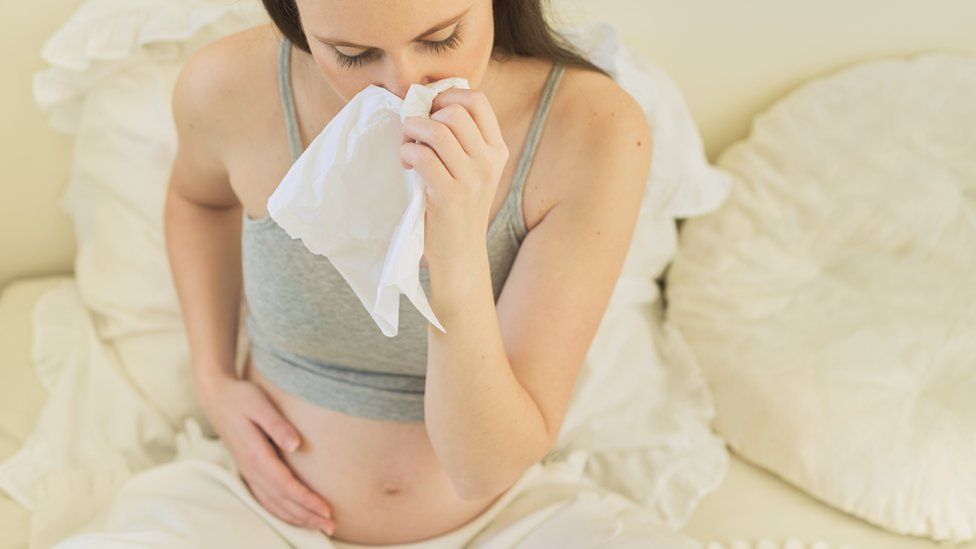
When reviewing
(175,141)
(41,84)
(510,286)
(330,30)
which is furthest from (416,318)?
(41,84)

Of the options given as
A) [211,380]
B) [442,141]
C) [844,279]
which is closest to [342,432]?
[211,380]

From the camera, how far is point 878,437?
1.16 m

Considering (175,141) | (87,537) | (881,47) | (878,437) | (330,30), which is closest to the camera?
(330,30)

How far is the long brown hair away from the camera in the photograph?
856 mm

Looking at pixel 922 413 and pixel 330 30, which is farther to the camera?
pixel 922 413

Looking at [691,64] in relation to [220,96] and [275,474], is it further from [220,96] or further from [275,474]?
[275,474]

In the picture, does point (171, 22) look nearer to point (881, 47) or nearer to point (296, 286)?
point (296, 286)

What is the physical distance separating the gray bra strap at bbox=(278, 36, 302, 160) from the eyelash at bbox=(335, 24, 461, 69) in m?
0.21

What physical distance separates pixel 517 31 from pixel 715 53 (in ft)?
2.04

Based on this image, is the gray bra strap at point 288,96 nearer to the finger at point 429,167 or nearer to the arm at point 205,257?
the arm at point 205,257

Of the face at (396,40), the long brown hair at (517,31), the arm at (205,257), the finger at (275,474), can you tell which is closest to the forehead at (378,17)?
the face at (396,40)

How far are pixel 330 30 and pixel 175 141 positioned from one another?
65 cm

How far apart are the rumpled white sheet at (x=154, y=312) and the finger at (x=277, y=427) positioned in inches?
8.1

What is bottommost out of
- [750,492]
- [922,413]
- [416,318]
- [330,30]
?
[750,492]
